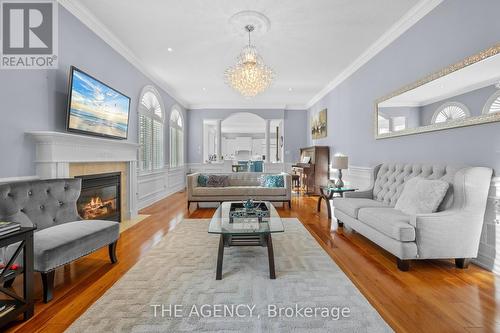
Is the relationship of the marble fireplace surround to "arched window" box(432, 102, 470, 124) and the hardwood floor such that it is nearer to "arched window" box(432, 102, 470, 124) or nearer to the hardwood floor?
the hardwood floor

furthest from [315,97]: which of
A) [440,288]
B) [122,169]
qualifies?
[440,288]

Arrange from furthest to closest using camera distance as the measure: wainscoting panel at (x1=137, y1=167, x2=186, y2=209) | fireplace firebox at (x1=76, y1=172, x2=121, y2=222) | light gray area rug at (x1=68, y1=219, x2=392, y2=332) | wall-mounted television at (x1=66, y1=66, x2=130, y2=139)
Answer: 1. wainscoting panel at (x1=137, y1=167, x2=186, y2=209)
2. fireplace firebox at (x1=76, y1=172, x2=121, y2=222)
3. wall-mounted television at (x1=66, y1=66, x2=130, y2=139)
4. light gray area rug at (x1=68, y1=219, x2=392, y2=332)

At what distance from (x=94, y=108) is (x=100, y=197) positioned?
142 centimetres

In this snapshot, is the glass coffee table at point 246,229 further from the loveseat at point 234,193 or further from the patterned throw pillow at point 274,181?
the patterned throw pillow at point 274,181

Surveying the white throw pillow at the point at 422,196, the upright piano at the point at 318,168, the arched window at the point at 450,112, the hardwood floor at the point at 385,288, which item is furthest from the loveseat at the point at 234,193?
the arched window at the point at 450,112

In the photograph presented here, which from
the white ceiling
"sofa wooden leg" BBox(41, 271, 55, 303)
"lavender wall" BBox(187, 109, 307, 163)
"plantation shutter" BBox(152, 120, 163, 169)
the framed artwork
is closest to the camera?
"sofa wooden leg" BBox(41, 271, 55, 303)

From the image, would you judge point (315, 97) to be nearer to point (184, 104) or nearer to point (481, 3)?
point (184, 104)

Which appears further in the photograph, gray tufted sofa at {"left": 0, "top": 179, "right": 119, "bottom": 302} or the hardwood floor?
gray tufted sofa at {"left": 0, "top": 179, "right": 119, "bottom": 302}

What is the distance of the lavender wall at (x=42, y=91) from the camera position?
2439mm

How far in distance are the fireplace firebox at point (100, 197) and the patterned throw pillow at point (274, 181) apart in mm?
3063

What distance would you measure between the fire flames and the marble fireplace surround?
353 mm

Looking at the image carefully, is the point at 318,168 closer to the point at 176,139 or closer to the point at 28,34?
the point at 176,139

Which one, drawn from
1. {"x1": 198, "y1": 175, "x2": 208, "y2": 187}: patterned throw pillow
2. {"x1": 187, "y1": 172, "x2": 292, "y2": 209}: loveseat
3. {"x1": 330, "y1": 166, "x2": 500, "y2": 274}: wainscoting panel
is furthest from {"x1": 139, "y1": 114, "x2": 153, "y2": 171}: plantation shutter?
{"x1": 330, "y1": 166, "x2": 500, "y2": 274}: wainscoting panel

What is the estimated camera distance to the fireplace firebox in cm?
356
